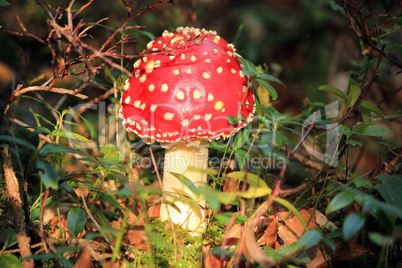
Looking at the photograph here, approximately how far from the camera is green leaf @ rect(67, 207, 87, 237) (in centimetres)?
172

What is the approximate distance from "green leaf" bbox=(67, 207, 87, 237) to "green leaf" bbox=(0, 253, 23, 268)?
0.88 feet

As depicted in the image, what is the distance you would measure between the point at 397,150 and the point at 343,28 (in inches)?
141

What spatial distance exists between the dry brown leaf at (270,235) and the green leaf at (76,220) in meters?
0.96

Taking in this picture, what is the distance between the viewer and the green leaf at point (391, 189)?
180 cm

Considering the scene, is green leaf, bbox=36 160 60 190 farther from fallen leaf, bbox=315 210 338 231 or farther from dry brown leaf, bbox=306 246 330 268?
fallen leaf, bbox=315 210 338 231

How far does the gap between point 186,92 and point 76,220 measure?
100cm

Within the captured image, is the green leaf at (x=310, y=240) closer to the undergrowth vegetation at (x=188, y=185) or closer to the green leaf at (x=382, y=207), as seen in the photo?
the undergrowth vegetation at (x=188, y=185)

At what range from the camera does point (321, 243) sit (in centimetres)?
200

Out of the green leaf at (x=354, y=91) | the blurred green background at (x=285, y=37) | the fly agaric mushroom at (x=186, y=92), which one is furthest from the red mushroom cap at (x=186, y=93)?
the blurred green background at (x=285, y=37)

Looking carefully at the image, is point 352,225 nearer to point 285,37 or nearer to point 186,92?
point 186,92

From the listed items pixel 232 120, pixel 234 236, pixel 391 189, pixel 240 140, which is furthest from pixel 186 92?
pixel 391 189

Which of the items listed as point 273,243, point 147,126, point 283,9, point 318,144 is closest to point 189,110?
point 147,126

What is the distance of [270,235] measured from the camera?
2080 millimetres

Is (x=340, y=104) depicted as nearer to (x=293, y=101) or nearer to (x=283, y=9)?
(x=293, y=101)
